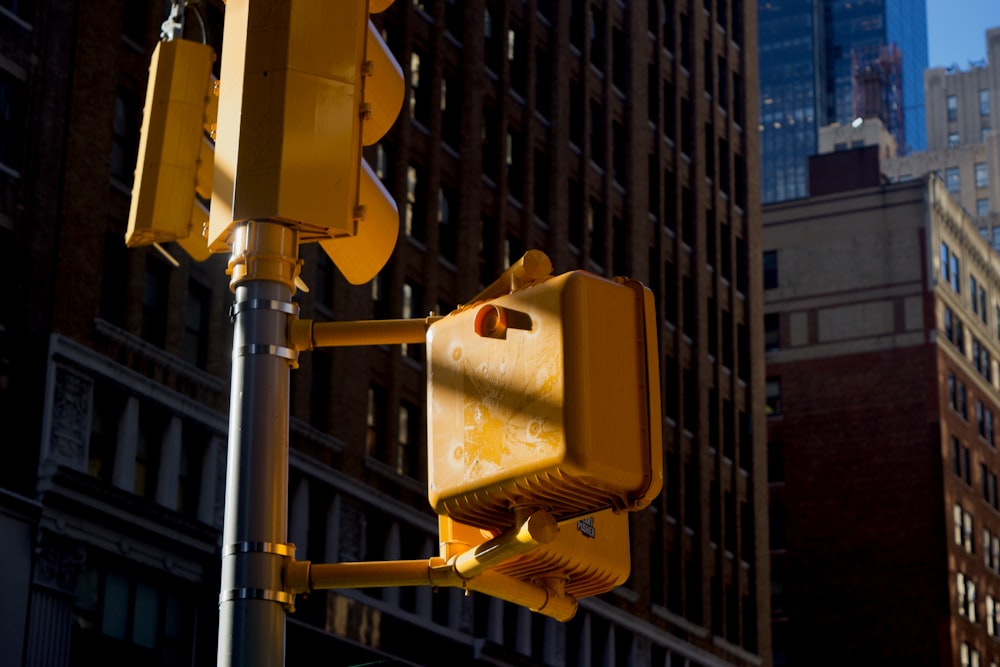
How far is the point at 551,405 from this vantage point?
4090 mm

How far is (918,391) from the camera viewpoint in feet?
291

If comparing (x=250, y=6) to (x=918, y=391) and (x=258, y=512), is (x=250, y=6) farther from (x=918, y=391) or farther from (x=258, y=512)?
(x=918, y=391)

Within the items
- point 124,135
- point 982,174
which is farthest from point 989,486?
point 982,174

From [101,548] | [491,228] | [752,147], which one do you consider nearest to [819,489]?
[752,147]

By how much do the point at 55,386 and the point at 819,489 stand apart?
2300 inches

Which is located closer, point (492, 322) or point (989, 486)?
point (492, 322)

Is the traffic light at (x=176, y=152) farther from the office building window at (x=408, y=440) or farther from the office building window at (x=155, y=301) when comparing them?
the office building window at (x=408, y=440)

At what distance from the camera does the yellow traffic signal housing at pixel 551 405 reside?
4074 mm

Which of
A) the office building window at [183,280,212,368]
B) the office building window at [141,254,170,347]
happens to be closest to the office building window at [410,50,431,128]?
the office building window at [183,280,212,368]

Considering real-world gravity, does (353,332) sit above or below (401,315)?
below

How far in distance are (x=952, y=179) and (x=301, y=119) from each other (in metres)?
168

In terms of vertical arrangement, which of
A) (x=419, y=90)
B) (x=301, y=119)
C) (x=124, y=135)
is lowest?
(x=301, y=119)

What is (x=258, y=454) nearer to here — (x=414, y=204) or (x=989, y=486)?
(x=414, y=204)

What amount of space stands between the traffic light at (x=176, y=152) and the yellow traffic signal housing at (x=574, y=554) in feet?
4.42
